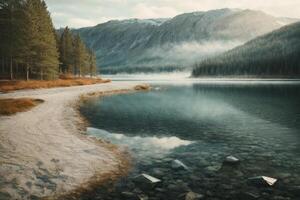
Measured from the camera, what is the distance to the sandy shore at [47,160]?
37.8 feet

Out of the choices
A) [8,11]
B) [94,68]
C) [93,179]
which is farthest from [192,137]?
[94,68]

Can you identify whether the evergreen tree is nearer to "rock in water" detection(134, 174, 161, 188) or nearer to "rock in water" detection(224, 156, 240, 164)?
"rock in water" detection(224, 156, 240, 164)

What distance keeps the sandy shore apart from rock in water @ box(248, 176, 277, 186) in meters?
5.64

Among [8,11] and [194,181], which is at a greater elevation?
[8,11]

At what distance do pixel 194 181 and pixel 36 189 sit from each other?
19.5 feet

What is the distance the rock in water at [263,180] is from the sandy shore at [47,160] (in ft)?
18.5

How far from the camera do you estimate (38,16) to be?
72312 millimetres

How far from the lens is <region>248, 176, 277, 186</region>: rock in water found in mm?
12505

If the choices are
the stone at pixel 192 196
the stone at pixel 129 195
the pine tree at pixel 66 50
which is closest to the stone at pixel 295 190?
the stone at pixel 192 196

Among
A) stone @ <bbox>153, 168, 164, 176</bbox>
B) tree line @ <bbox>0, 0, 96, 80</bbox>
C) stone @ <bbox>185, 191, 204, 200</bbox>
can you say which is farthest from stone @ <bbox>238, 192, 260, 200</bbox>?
tree line @ <bbox>0, 0, 96, 80</bbox>

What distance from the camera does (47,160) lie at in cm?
1409

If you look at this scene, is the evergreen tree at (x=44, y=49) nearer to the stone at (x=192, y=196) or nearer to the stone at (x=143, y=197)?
the stone at (x=143, y=197)

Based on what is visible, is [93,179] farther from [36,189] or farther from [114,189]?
[36,189]

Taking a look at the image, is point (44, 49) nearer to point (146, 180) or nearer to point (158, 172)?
point (158, 172)
